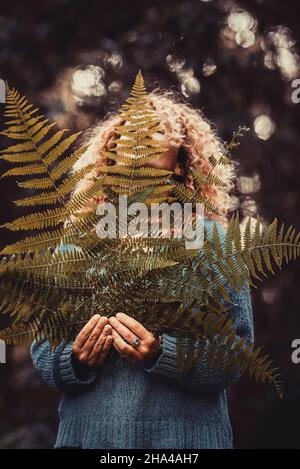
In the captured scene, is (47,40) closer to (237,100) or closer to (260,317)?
(237,100)

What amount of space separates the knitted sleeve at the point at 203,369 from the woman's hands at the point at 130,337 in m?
0.03

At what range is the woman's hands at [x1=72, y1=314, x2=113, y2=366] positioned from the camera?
90 centimetres

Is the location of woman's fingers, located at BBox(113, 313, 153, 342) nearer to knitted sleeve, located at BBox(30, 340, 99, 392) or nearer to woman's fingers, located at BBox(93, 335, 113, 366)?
woman's fingers, located at BBox(93, 335, 113, 366)

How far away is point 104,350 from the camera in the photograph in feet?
3.10

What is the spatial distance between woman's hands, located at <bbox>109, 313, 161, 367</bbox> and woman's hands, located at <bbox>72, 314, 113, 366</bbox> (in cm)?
1

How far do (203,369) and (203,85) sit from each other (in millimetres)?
2875

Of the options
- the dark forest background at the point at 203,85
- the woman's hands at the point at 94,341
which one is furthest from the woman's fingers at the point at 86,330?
→ the dark forest background at the point at 203,85

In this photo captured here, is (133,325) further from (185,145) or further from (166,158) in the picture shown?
(185,145)

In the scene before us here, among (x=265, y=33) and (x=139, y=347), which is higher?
(x=265, y=33)

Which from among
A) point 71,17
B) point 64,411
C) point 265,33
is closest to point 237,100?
point 265,33

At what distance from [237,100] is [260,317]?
120 cm

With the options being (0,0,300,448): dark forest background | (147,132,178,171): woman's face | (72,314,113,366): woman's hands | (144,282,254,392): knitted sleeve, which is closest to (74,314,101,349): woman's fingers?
(72,314,113,366): woman's hands
